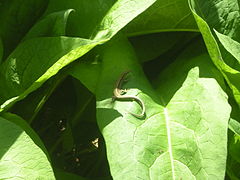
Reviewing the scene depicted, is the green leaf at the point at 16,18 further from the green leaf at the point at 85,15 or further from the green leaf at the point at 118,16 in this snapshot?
the green leaf at the point at 118,16

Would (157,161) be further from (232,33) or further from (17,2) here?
(17,2)

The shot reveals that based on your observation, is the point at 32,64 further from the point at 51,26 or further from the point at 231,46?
the point at 231,46

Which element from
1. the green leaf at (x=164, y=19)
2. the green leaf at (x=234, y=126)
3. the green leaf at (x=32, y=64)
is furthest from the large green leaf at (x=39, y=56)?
the green leaf at (x=234, y=126)

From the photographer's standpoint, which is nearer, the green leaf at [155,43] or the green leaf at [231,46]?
the green leaf at [231,46]

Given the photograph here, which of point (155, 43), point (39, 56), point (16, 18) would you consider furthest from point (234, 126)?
point (16, 18)

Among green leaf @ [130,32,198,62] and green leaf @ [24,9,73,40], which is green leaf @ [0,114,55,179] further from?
green leaf @ [130,32,198,62]

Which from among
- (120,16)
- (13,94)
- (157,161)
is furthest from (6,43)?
(157,161)
